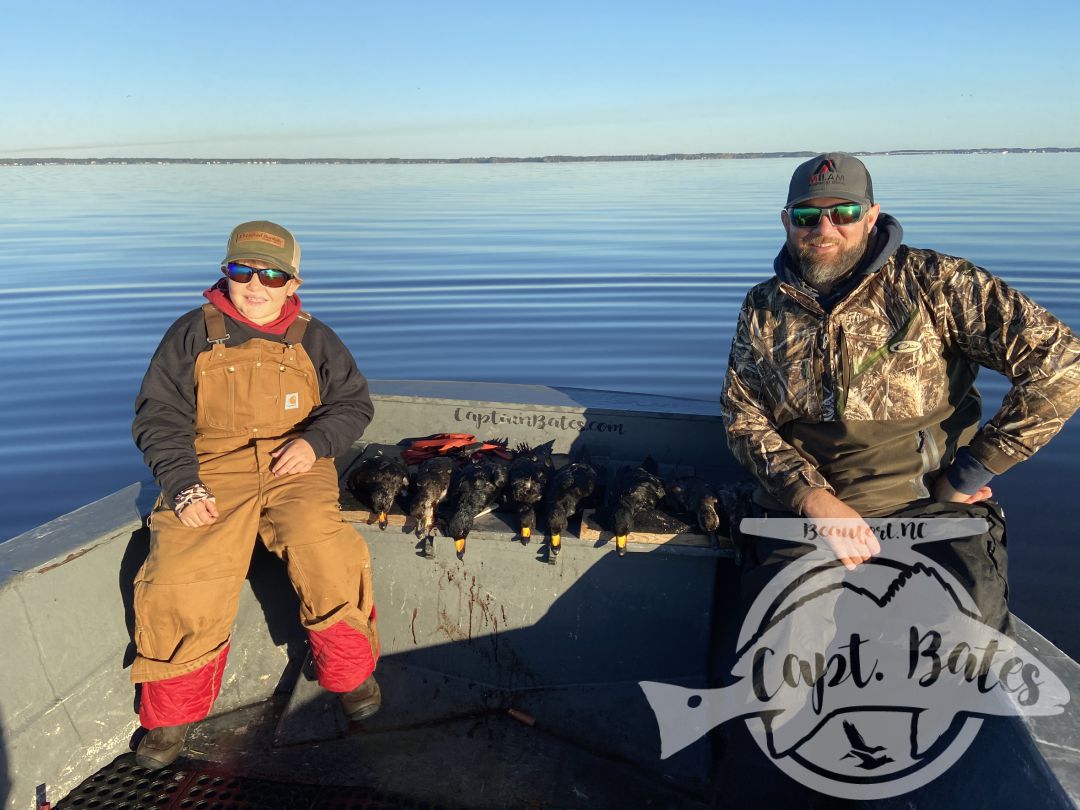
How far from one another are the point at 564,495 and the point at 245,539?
1.54 metres

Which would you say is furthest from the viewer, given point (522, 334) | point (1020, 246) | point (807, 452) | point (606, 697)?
point (1020, 246)

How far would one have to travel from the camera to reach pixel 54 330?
570 inches

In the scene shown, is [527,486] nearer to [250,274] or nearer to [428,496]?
[428,496]

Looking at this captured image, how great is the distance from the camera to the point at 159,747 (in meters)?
3.75

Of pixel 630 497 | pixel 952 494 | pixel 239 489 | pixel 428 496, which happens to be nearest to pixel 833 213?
pixel 952 494

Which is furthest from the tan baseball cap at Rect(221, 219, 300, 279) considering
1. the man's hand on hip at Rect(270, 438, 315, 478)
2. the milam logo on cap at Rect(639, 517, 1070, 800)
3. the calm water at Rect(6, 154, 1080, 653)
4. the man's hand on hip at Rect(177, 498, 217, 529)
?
the calm water at Rect(6, 154, 1080, 653)

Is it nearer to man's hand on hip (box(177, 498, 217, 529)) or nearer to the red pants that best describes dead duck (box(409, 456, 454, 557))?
the red pants

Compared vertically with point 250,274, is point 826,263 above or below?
above

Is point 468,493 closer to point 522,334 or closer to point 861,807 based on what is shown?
point 861,807

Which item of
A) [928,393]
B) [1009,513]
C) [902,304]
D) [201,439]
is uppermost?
[902,304]

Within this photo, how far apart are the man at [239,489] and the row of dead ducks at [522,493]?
40cm

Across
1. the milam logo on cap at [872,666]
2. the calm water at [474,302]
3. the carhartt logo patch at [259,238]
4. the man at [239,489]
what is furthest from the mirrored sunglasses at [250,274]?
the calm water at [474,302]

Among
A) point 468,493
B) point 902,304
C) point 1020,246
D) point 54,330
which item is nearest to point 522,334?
point 54,330

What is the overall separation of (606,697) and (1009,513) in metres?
4.84
